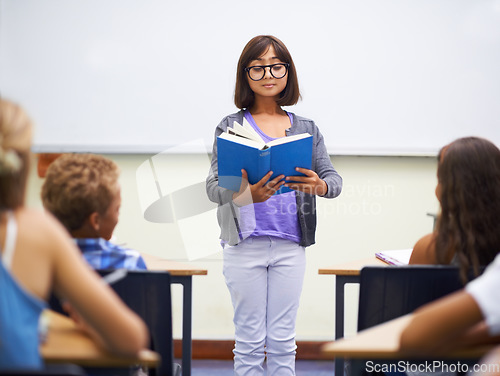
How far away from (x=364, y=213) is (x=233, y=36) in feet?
4.21

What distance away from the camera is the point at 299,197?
6.59 ft

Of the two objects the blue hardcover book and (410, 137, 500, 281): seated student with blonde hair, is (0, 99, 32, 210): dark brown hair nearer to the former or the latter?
the blue hardcover book

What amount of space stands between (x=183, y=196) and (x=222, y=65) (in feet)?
2.58

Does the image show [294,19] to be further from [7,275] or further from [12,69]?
[7,275]

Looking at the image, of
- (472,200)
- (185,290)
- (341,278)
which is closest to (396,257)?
(341,278)

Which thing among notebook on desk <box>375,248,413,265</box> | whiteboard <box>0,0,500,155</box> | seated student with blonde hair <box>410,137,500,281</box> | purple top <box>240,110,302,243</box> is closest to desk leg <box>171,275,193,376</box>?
purple top <box>240,110,302,243</box>

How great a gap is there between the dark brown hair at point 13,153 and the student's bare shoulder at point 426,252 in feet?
3.54

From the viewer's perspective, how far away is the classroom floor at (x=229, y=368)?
9.40ft

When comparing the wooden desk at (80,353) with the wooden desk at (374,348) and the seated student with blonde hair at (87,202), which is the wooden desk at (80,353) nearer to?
the wooden desk at (374,348)

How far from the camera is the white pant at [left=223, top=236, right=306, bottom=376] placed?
6.51 feet

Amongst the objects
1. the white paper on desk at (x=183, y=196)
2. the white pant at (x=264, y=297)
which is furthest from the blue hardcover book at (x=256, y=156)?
the white paper on desk at (x=183, y=196)

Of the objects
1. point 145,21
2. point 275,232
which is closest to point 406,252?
point 275,232

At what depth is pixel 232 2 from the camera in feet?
9.72

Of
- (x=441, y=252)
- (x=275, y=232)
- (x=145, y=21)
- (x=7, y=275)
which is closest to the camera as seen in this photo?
(x=7, y=275)
